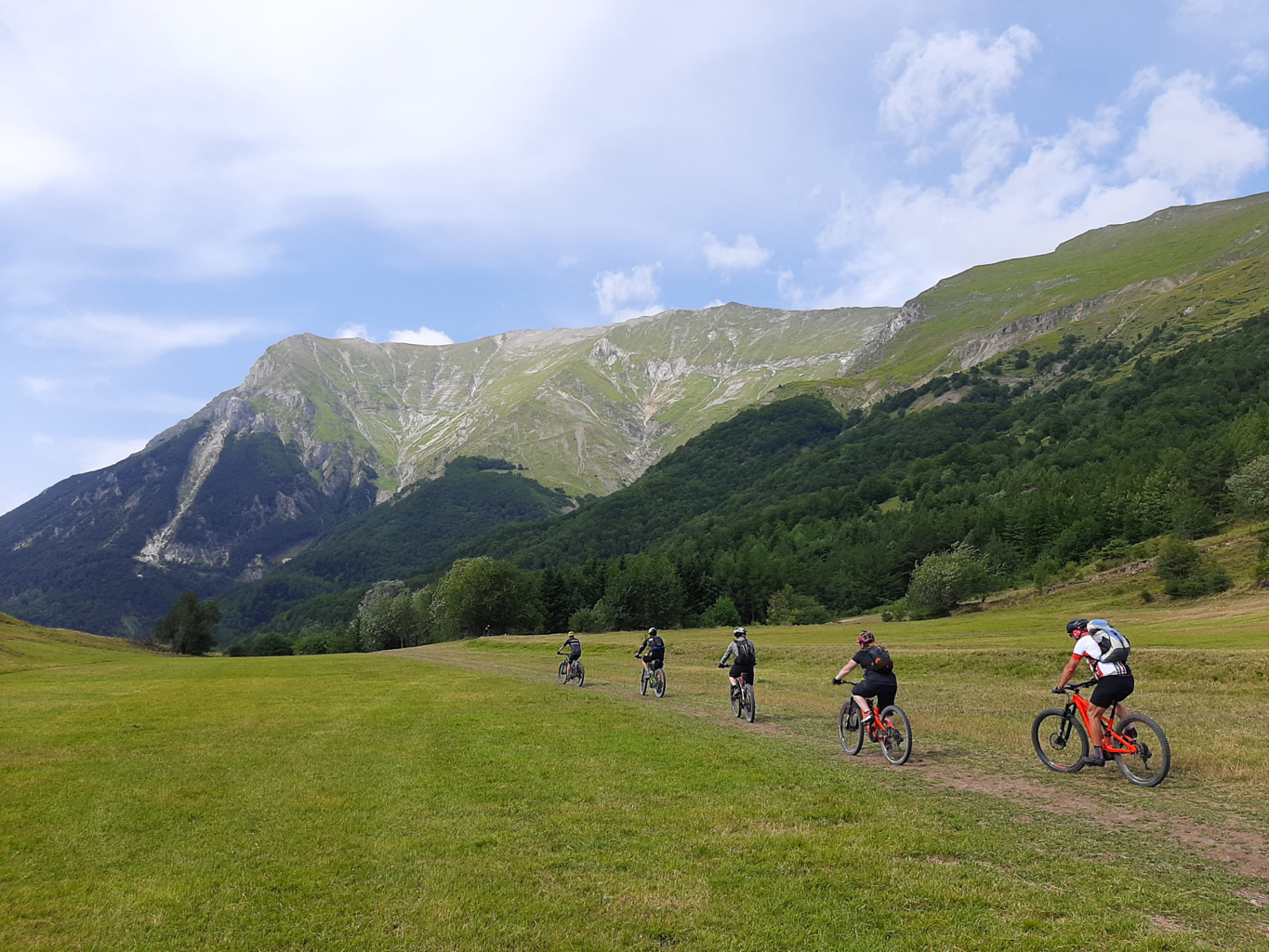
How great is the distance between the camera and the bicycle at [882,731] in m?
17.1

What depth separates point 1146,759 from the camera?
14297mm

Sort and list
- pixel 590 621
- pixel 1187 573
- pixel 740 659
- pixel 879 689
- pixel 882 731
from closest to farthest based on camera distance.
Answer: pixel 882 731 → pixel 879 689 → pixel 740 659 → pixel 1187 573 → pixel 590 621

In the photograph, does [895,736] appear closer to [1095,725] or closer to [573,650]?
[1095,725]

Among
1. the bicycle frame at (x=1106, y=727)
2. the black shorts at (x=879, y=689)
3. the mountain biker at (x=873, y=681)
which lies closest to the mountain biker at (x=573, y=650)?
the mountain biker at (x=873, y=681)

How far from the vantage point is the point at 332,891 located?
9578mm

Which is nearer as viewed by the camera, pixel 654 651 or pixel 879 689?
pixel 879 689

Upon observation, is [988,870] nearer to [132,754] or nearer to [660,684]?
[132,754]

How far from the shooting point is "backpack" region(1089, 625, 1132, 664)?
14492mm

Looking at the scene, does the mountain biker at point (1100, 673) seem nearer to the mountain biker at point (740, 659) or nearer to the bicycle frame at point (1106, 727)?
the bicycle frame at point (1106, 727)

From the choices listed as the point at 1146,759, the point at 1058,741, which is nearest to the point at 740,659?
the point at 1058,741

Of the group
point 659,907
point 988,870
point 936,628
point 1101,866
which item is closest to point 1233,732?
point 1101,866

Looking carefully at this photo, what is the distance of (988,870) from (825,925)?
9.99 feet

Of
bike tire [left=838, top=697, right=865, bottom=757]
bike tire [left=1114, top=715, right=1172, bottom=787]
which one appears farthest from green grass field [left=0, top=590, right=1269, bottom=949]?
bike tire [left=838, top=697, right=865, bottom=757]

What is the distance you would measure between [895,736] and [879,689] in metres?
1.18
